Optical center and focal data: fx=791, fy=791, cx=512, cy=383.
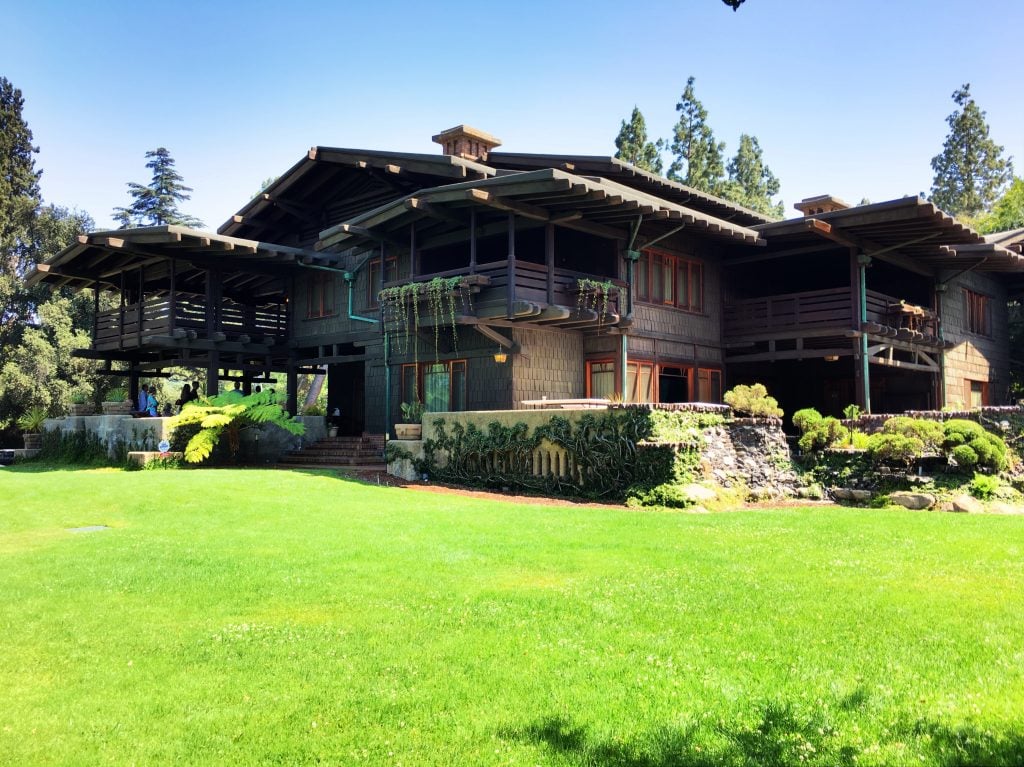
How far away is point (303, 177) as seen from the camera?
78.0 ft

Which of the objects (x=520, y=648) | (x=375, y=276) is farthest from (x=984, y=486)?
(x=375, y=276)

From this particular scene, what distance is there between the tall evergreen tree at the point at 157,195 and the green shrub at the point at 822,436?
40691 millimetres

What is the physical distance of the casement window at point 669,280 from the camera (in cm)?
2036

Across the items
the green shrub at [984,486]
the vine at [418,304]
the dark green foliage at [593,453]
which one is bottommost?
the green shrub at [984,486]

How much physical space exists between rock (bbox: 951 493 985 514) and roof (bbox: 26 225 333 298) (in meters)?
17.1

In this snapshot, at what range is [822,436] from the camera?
1587 cm

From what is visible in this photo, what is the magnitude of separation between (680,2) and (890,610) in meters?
4.62

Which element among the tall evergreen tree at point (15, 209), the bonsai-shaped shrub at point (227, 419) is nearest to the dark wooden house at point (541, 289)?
the bonsai-shaped shrub at point (227, 419)

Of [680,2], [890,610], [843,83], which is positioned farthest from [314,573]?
[843,83]

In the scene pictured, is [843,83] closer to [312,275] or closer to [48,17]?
[48,17]

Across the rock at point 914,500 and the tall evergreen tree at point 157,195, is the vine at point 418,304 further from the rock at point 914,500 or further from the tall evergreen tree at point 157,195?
the tall evergreen tree at point 157,195

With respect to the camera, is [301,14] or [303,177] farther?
[303,177]

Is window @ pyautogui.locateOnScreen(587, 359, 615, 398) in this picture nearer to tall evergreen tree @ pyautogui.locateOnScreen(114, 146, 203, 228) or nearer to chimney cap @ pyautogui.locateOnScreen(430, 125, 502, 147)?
chimney cap @ pyautogui.locateOnScreen(430, 125, 502, 147)

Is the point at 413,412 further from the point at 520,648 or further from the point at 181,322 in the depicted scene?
the point at 520,648
